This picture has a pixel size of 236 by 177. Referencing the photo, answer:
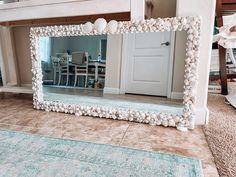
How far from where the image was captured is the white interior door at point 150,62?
4.03 feet

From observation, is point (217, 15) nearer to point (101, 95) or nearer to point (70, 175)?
point (101, 95)

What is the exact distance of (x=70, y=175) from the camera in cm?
57

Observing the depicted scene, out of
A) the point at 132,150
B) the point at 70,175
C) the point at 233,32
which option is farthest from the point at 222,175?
the point at 233,32

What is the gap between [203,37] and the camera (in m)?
1.04

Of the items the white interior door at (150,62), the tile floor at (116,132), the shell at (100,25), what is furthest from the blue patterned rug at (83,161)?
the shell at (100,25)

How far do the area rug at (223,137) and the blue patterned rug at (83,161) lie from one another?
3.7 inches

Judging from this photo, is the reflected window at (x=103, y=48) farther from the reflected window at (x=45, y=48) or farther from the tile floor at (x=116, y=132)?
the tile floor at (x=116, y=132)

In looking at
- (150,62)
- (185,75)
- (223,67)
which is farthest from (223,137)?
(223,67)

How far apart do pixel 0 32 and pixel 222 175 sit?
262 centimetres

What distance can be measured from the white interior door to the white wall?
0.69ft

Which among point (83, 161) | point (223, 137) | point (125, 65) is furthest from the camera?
point (125, 65)

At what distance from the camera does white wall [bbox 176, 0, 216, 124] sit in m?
1.01

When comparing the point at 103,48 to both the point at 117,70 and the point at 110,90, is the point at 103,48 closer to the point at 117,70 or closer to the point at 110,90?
the point at 117,70

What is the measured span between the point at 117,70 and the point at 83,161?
876 millimetres
